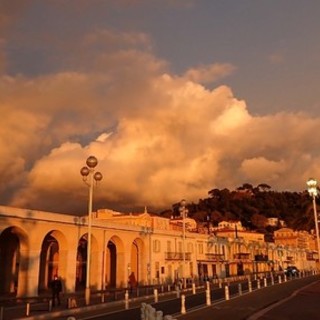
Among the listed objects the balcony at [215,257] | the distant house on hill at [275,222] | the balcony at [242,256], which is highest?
the distant house on hill at [275,222]

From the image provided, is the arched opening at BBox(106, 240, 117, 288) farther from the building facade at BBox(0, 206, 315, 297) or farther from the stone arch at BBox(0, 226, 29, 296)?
the stone arch at BBox(0, 226, 29, 296)

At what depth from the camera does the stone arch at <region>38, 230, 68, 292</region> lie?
42.3 m

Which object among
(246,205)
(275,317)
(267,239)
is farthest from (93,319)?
(246,205)

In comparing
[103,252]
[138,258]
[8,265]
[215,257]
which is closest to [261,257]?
[215,257]

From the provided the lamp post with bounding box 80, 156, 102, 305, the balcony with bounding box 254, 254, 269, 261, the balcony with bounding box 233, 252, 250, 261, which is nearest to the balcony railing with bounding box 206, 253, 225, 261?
the balcony with bounding box 233, 252, 250, 261

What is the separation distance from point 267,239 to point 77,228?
10371 cm

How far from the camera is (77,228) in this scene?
4434 centimetres

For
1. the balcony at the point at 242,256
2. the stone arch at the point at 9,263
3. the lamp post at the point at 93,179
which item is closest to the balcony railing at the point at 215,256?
the balcony at the point at 242,256

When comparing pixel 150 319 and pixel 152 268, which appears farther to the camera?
pixel 152 268

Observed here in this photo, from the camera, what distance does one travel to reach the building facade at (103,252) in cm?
3847

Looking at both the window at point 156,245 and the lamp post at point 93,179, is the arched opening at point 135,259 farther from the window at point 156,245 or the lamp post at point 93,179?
the lamp post at point 93,179

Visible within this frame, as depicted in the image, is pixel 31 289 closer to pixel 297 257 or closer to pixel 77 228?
pixel 77 228

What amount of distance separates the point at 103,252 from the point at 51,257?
32.4ft

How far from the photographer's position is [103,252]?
47656mm
